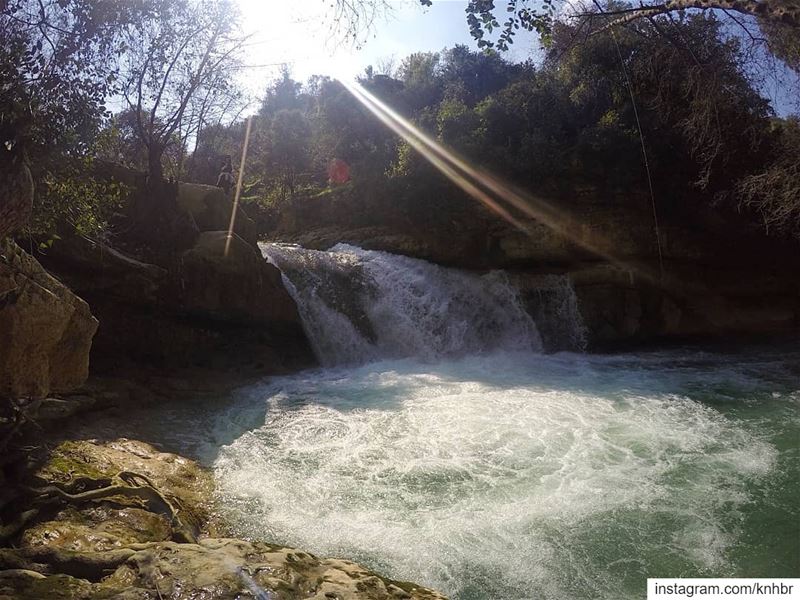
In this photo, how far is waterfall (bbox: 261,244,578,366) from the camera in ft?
41.7

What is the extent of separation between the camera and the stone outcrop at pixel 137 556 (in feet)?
10.0

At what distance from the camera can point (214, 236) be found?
456 inches

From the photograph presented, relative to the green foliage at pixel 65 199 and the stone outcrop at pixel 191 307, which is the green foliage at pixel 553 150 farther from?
the green foliage at pixel 65 199

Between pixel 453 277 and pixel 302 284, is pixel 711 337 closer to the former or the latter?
pixel 453 277

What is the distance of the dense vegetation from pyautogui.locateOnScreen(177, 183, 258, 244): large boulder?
23.4 inches

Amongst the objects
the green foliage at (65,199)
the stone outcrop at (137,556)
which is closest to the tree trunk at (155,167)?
the green foliage at (65,199)

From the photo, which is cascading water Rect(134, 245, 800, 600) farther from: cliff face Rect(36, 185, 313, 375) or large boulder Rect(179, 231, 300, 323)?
cliff face Rect(36, 185, 313, 375)

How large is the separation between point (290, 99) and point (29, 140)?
127ft

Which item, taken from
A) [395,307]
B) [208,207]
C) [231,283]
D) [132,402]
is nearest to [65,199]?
[132,402]

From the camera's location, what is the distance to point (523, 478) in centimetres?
585

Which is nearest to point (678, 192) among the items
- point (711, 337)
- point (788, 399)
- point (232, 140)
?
point (711, 337)

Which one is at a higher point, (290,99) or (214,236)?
(290,99)

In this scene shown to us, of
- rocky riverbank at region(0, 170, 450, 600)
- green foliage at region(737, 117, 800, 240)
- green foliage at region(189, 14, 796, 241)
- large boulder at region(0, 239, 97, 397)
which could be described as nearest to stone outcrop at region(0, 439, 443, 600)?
rocky riverbank at region(0, 170, 450, 600)

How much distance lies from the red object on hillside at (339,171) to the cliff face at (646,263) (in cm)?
777
